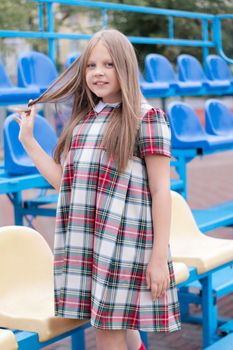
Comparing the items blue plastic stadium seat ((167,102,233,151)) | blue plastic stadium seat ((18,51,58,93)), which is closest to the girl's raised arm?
blue plastic stadium seat ((167,102,233,151))

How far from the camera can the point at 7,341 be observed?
7.52 feet

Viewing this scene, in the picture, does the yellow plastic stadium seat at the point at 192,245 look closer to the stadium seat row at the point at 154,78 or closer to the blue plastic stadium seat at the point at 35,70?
the stadium seat row at the point at 154,78

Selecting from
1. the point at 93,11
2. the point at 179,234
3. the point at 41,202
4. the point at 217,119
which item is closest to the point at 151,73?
the point at 217,119

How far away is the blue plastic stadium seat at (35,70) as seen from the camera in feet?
20.1

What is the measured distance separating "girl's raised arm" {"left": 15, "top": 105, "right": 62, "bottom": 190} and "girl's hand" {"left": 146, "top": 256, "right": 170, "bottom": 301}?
0.45m

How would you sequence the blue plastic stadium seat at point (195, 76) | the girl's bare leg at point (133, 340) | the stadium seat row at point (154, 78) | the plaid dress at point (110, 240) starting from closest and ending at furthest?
1. the plaid dress at point (110, 240)
2. the girl's bare leg at point (133, 340)
3. the stadium seat row at point (154, 78)
4. the blue plastic stadium seat at point (195, 76)

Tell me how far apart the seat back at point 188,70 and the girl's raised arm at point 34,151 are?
541 centimetres

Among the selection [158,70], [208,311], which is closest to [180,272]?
[208,311]

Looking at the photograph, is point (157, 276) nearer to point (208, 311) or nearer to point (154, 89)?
point (208, 311)

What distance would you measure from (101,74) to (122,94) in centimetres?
9

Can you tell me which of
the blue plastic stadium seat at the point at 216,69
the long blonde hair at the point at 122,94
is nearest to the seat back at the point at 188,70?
the blue plastic stadium seat at the point at 216,69

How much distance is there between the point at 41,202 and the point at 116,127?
281 cm

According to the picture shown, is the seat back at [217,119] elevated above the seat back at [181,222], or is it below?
above

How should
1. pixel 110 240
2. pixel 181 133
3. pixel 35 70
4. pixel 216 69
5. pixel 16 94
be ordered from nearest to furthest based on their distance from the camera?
pixel 110 240 → pixel 16 94 → pixel 181 133 → pixel 35 70 → pixel 216 69
